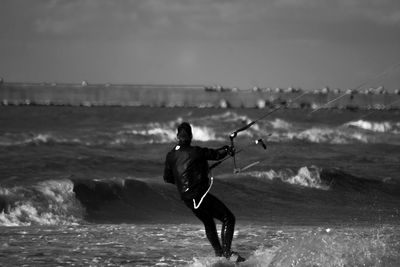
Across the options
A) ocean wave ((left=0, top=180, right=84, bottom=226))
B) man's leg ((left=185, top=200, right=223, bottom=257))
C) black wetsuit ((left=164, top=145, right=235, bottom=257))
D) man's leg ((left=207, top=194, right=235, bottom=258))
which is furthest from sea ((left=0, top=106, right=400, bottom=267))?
black wetsuit ((left=164, top=145, right=235, bottom=257))

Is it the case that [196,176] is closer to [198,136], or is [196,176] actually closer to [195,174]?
[195,174]

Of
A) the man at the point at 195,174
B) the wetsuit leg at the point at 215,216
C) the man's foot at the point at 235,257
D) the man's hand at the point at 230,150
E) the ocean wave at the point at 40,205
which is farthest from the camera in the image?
the ocean wave at the point at 40,205

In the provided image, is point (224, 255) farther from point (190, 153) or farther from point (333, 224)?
point (333, 224)

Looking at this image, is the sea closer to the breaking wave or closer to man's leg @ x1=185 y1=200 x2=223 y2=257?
man's leg @ x1=185 y1=200 x2=223 y2=257

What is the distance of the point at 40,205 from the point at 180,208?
332 centimetres

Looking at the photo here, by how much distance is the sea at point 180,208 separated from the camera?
464 inches

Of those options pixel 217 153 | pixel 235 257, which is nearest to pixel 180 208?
pixel 235 257

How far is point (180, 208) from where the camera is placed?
798 inches

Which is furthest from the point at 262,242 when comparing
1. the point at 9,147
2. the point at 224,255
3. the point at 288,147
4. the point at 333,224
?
the point at 288,147

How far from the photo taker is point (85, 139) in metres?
47.4

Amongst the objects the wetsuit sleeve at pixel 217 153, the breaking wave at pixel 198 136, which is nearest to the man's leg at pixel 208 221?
the wetsuit sleeve at pixel 217 153

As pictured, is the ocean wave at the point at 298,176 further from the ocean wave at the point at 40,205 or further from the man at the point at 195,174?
the man at the point at 195,174

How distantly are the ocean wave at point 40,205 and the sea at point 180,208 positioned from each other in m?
0.02

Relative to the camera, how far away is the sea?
11773mm
